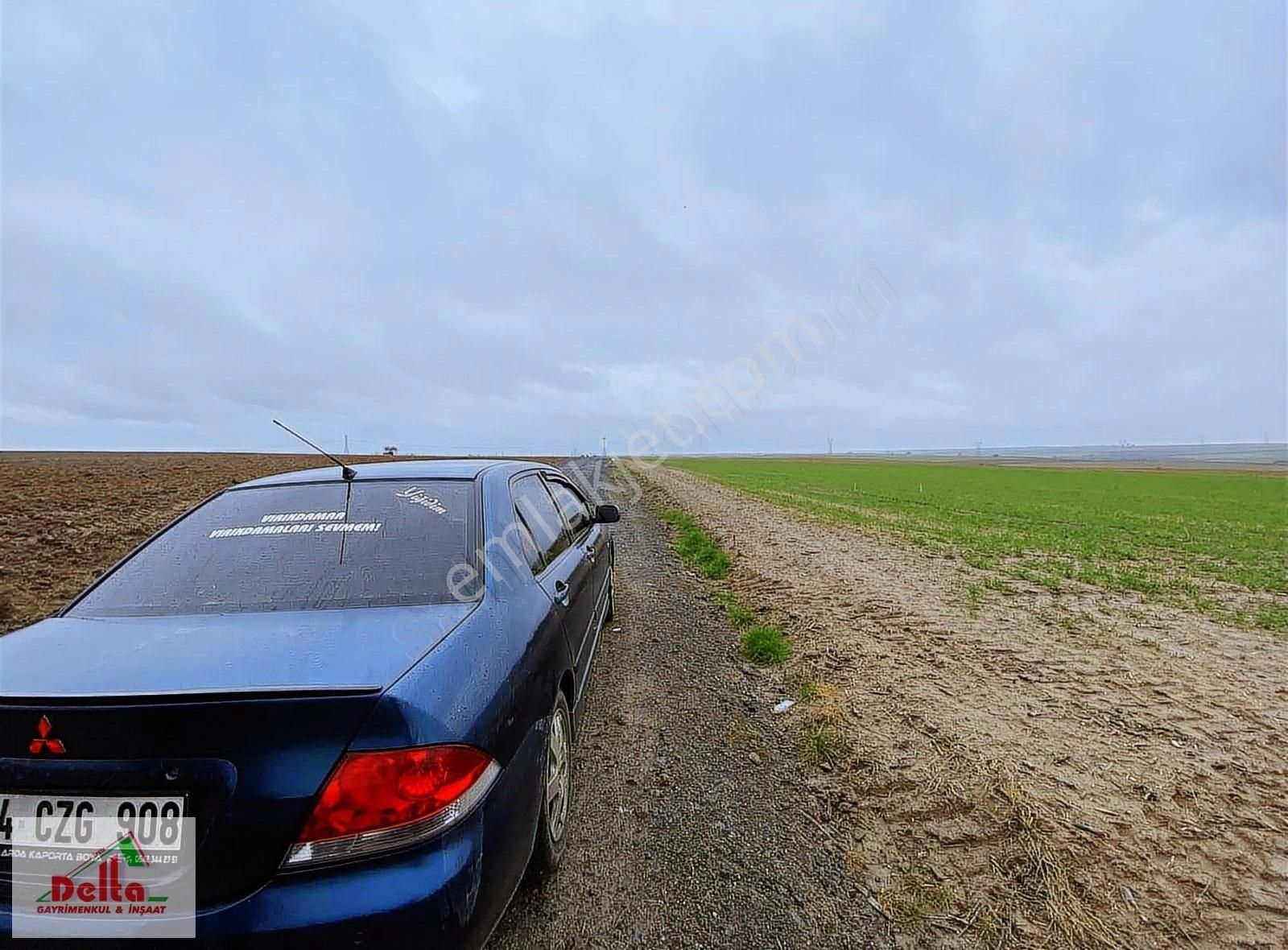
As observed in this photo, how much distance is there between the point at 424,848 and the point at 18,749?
90 cm

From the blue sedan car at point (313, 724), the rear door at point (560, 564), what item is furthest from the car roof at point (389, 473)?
the blue sedan car at point (313, 724)

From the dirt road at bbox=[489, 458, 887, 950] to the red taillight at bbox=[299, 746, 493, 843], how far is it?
972 mm

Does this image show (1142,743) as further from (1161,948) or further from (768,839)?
(768,839)

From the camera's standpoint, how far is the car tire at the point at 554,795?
212 cm

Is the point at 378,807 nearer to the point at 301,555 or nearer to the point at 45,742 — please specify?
the point at 45,742

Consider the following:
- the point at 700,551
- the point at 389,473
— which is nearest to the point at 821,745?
the point at 389,473

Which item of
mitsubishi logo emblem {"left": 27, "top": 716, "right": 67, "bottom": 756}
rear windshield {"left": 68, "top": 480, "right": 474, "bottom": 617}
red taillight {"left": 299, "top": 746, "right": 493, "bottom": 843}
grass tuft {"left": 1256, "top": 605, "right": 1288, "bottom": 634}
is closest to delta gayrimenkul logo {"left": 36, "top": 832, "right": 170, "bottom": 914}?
mitsubishi logo emblem {"left": 27, "top": 716, "right": 67, "bottom": 756}

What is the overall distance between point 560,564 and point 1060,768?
273 cm

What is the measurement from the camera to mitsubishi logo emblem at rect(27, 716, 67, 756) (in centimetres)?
131

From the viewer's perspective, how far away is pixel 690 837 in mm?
2482

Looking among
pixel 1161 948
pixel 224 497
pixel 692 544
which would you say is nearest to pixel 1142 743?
pixel 1161 948

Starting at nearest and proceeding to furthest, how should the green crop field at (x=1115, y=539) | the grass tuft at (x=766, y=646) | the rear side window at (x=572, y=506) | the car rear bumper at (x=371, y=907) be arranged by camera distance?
the car rear bumper at (x=371, y=907)
the rear side window at (x=572, y=506)
the grass tuft at (x=766, y=646)
the green crop field at (x=1115, y=539)

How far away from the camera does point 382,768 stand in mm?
Answer: 1334

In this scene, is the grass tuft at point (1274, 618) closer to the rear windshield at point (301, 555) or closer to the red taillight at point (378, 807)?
the rear windshield at point (301, 555)
